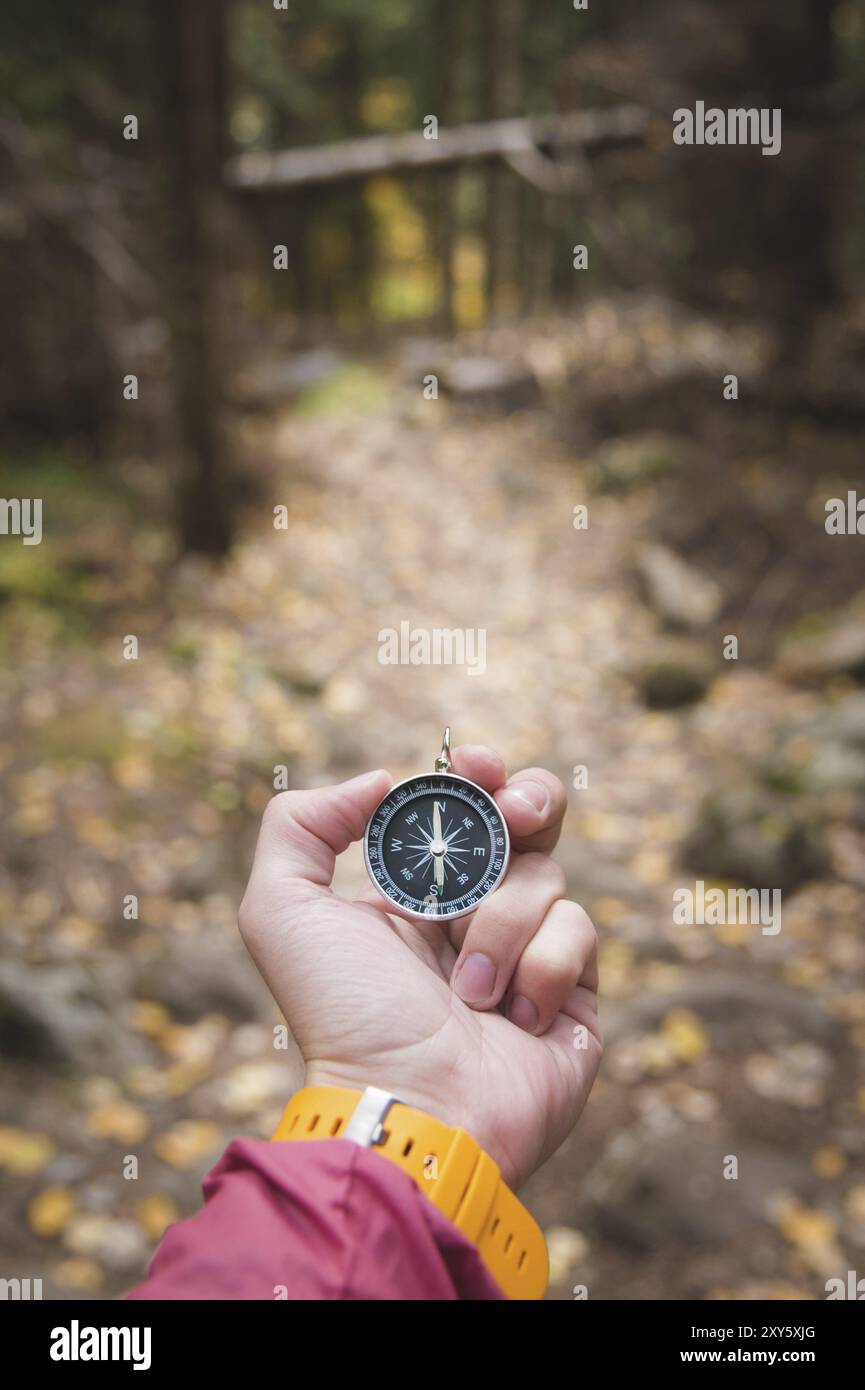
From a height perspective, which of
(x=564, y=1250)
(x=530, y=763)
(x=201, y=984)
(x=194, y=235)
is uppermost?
(x=194, y=235)

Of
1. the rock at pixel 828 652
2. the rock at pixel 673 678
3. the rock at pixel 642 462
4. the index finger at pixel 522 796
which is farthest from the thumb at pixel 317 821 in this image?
the rock at pixel 642 462

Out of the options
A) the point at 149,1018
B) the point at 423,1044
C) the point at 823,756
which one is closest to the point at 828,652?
the point at 823,756

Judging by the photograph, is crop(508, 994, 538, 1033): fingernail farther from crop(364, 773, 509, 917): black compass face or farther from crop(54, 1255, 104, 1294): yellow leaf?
crop(54, 1255, 104, 1294): yellow leaf

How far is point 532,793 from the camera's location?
92.5 inches

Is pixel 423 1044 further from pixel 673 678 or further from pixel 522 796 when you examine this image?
pixel 673 678

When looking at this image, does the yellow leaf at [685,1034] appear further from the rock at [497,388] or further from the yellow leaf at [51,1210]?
the rock at [497,388]

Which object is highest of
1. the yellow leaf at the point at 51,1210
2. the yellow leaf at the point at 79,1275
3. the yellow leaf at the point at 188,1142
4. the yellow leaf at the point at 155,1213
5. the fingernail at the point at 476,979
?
the fingernail at the point at 476,979

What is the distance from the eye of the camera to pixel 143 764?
21.5ft

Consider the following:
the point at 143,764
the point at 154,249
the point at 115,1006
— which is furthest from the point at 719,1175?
the point at 154,249

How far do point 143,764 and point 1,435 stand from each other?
21.6ft

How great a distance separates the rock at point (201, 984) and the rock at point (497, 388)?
10996 mm

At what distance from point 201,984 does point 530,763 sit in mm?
3163

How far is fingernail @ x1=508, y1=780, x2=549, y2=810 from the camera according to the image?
7.64ft

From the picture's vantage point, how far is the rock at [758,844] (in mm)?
5867
